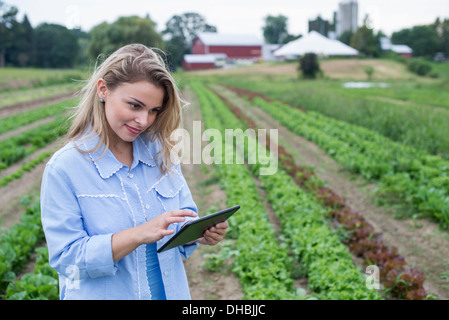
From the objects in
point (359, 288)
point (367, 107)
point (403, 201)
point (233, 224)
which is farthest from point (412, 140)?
point (359, 288)

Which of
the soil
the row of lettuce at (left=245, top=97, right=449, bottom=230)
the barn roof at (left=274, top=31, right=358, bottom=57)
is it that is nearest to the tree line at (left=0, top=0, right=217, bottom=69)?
the barn roof at (left=274, top=31, right=358, bottom=57)

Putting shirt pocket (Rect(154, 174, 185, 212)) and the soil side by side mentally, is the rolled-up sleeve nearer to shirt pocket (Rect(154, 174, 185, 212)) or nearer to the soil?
shirt pocket (Rect(154, 174, 185, 212))

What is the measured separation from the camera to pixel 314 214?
5789 mm

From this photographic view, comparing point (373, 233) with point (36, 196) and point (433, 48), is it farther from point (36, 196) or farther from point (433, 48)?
point (433, 48)

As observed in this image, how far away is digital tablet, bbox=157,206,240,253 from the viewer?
1455 mm

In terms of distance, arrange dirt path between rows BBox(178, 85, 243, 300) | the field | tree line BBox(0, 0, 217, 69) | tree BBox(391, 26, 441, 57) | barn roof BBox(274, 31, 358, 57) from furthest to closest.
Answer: tree line BBox(0, 0, 217, 69), tree BBox(391, 26, 441, 57), barn roof BBox(274, 31, 358, 57), dirt path between rows BBox(178, 85, 243, 300), the field

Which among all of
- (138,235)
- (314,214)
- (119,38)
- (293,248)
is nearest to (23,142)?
(314,214)

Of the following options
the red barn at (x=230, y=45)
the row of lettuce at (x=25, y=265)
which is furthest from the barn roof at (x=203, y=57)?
the row of lettuce at (x=25, y=265)

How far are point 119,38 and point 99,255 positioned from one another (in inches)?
1146

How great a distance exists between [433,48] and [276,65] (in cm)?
1480

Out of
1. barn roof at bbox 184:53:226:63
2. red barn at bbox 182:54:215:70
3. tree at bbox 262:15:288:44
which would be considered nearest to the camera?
barn roof at bbox 184:53:226:63

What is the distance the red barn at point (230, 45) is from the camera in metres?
45.4

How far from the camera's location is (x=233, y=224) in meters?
5.81

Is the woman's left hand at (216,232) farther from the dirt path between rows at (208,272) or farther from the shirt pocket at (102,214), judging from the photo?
the dirt path between rows at (208,272)
